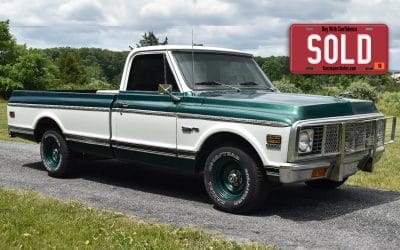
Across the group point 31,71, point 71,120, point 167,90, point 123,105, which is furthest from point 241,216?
point 31,71

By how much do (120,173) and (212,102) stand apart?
330 centimetres

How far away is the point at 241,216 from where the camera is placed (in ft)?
21.1

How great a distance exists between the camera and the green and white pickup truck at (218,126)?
6082 millimetres

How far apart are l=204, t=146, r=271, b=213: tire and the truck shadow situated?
0.27m

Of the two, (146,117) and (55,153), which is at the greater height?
(146,117)

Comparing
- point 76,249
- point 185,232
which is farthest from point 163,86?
point 76,249

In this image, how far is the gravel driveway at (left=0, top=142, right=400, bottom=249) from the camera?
18.4ft

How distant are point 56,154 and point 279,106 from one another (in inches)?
174

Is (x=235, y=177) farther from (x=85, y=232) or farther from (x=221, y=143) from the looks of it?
(x=85, y=232)

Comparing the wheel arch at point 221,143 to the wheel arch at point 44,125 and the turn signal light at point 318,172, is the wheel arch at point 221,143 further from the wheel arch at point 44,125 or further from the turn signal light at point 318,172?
the wheel arch at point 44,125

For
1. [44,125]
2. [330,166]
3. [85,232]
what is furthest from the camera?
[44,125]

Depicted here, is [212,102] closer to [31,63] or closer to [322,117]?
[322,117]

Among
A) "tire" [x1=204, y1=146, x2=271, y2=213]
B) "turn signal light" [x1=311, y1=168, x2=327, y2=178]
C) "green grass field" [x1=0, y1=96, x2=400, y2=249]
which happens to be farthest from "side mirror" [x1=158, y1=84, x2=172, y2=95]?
"turn signal light" [x1=311, y1=168, x2=327, y2=178]

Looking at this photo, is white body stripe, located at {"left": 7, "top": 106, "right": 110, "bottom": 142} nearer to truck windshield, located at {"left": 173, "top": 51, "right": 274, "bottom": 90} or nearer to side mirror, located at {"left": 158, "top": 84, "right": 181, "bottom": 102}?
side mirror, located at {"left": 158, "top": 84, "right": 181, "bottom": 102}
